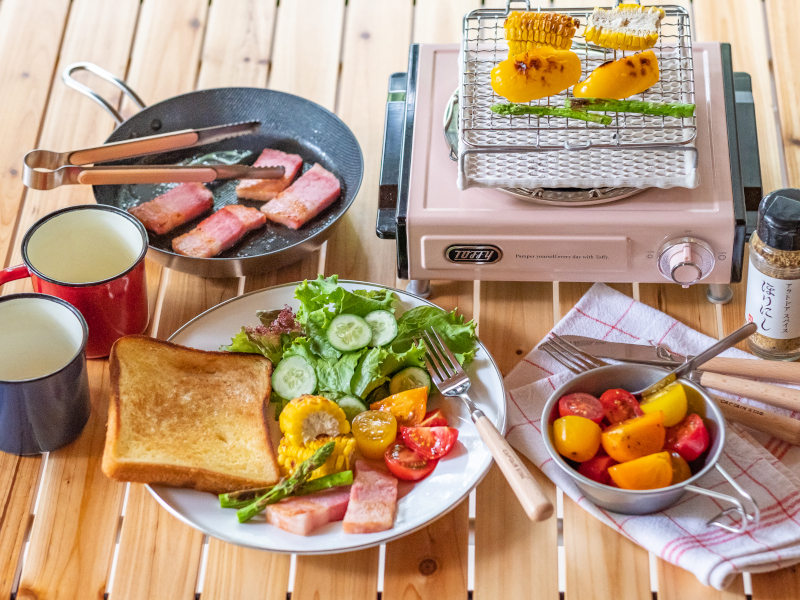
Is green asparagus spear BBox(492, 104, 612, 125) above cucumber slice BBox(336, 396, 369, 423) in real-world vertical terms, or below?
above

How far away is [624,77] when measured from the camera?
57.5 inches

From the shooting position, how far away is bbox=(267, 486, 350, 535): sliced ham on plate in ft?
4.21

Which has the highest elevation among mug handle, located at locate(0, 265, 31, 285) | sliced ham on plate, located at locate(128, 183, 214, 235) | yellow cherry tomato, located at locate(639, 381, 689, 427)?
sliced ham on plate, located at locate(128, 183, 214, 235)

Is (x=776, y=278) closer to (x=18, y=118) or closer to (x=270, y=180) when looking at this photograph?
(x=270, y=180)

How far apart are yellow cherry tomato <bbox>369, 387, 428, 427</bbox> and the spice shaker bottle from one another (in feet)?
1.95

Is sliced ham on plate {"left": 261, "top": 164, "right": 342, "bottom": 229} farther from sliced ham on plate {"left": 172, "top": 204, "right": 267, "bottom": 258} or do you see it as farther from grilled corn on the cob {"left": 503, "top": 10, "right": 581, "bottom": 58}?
grilled corn on the cob {"left": 503, "top": 10, "right": 581, "bottom": 58}

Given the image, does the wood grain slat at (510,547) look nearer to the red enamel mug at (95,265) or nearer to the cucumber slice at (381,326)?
the cucumber slice at (381,326)

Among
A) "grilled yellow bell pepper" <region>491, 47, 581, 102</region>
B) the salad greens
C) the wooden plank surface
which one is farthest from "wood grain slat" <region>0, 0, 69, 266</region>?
"grilled yellow bell pepper" <region>491, 47, 581, 102</region>

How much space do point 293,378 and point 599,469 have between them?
54 centimetres

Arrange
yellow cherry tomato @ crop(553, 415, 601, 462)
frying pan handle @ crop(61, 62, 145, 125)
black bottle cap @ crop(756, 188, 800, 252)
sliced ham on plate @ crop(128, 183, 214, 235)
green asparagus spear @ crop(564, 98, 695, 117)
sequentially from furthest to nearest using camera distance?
frying pan handle @ crop(61, 62, 145, 125) < sliced ham on plate @ crop(128, 183, 214, 235) < green asparagus spear @ crop(564, 98, 695, 117) < black bottle cap @ crop(756, 188, 800, 252) < yellow cherry tomato @ crop(553, 415, 601, 462)

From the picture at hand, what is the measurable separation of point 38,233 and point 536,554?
104 centimetres

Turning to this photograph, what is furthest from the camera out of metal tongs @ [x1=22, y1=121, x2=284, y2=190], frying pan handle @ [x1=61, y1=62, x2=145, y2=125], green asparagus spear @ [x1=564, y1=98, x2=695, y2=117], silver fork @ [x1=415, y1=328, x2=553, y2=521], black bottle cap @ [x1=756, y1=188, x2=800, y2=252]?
frying pan handle @ [x1=61, y1=62, x2=145, y2=125]

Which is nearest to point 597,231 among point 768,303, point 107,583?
point 768,303

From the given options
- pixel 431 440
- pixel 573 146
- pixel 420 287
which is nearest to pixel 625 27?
pixel 573 146
